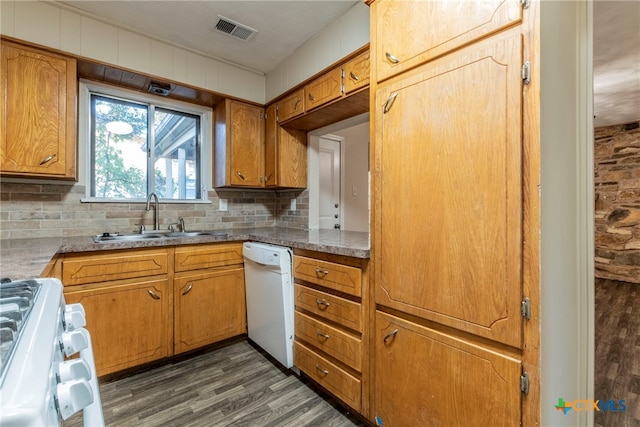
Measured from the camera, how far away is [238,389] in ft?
5.99

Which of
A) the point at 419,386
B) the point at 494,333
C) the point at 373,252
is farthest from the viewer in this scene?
the point at 373,252

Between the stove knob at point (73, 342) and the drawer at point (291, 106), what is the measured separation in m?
2.08

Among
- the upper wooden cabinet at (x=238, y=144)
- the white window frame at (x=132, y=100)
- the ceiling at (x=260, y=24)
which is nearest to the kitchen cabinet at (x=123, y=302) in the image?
the white window frame at (x=132, y=100)

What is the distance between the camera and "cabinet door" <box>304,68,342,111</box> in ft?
6.63

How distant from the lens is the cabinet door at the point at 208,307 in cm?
212

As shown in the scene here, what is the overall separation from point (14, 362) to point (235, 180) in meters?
2.33

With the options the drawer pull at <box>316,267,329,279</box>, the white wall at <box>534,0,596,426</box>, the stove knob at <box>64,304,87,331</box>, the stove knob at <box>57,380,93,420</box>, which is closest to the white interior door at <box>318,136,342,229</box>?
the drawer pull at <box>316,267,329,279</box>

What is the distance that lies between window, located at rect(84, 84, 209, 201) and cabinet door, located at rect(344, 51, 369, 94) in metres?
1.58

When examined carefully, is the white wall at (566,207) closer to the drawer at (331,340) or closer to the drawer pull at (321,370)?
the drawer at (331,340)

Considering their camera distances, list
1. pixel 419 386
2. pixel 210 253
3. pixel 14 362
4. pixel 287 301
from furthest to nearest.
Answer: pixel 210 253
pixel 287 301
pixel 419 386
pixel 14 362

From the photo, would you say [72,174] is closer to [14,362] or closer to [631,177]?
[14,362]

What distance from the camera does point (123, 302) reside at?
1.90 meters

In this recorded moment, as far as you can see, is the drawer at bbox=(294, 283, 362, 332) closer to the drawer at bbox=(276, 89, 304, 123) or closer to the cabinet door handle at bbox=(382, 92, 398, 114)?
the cabinet door handle at bbox=(382, 92, 398, 114)

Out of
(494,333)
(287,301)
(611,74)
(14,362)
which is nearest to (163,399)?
(287,301)
